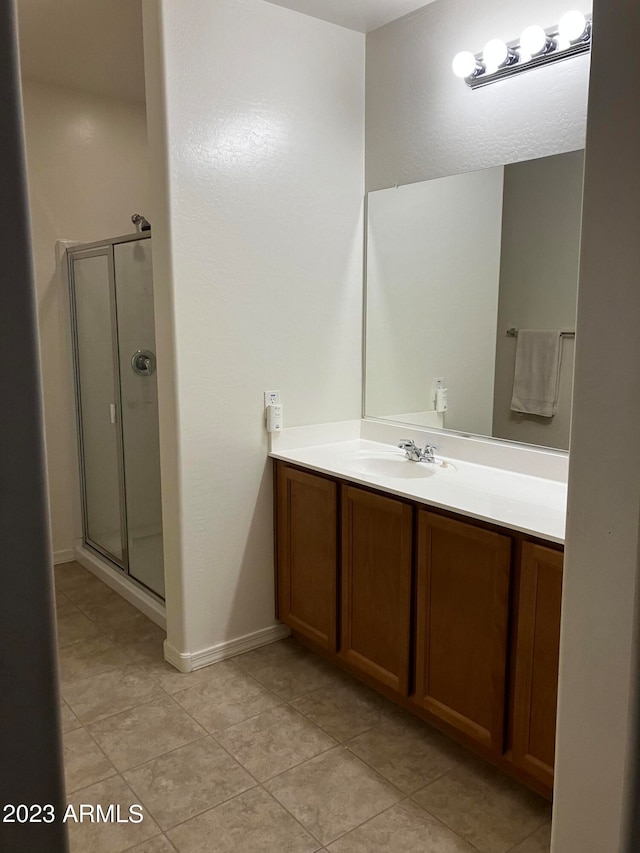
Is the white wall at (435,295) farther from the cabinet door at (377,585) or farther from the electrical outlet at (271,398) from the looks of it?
the cabinet door at (377,585)

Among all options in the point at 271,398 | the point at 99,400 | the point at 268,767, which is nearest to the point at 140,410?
the point at 99,400

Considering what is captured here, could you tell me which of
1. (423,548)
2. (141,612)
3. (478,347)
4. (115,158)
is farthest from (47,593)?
(115,158)

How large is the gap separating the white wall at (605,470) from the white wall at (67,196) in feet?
10.7

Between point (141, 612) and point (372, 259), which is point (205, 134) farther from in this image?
point (141, 612)

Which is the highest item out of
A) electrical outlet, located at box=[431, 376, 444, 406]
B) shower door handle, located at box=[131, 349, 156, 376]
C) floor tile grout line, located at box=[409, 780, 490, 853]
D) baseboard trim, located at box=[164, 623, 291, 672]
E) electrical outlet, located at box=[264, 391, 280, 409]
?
shower door handle, located at box=[131, 349, 156, 376]

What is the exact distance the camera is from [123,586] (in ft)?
11.6

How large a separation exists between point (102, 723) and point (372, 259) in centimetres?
215

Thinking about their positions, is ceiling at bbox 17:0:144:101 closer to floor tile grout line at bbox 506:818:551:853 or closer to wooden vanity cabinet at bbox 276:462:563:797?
wooden vanity cabinet at bbox 276:462:563:797

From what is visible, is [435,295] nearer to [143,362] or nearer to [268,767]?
[143,362]

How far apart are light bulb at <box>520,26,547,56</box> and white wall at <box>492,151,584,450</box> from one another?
34 cm

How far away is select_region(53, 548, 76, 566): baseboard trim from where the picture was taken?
4007 mm

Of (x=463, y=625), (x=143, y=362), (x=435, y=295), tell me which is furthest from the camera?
(x=143, y=362)

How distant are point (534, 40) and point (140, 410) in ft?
7.26

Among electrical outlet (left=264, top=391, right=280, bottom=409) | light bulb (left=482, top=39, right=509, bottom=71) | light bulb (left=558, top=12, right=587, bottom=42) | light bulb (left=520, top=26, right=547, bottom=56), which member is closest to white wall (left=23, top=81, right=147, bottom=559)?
electrical outlet (left=264, top=391, right=280, bottom=409)
